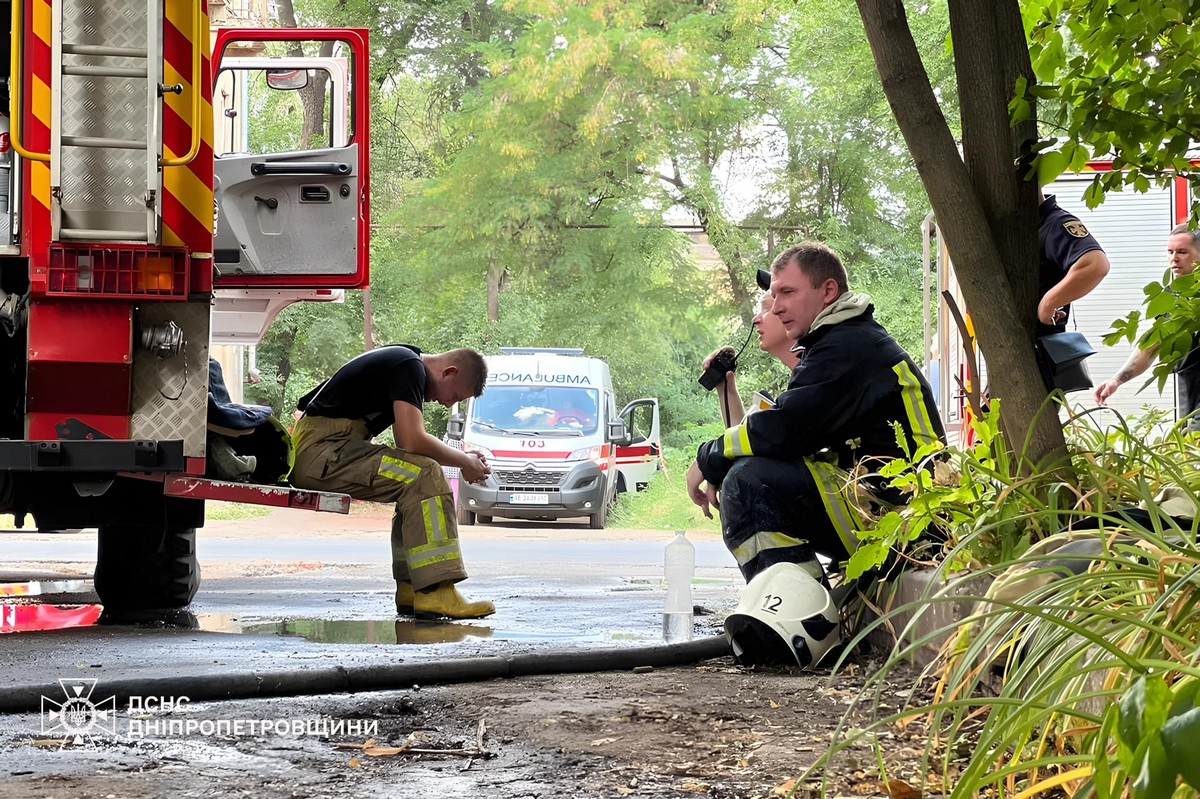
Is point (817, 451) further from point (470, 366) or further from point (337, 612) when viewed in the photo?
point (337, 612)

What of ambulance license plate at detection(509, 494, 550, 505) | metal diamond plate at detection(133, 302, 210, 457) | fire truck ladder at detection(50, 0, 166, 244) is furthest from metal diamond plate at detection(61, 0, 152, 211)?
ambulance license plate at detection(509, 494, 550, 505)

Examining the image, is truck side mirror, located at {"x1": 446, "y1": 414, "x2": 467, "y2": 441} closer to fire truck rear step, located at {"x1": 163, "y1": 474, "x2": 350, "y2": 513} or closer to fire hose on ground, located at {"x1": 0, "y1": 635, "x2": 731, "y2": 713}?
fire truck rear step, located at {"x1": 163, "y1": 474, "x2": 350, "y2": 513}

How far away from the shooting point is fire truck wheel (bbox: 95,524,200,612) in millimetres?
6371

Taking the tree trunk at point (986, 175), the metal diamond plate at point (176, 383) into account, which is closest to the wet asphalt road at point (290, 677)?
the metal diamond plate at point (176, 383)

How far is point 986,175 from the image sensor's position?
3.49 metres

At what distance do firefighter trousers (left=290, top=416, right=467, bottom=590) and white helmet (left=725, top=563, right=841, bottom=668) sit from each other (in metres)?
2.13

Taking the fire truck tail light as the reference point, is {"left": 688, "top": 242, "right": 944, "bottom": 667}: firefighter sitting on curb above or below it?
below

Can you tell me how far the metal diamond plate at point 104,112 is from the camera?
522 cm

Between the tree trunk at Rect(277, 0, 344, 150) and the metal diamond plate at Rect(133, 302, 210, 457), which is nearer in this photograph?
the metal diamond plate at Rect(133, 302, 210, 457)

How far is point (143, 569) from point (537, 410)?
12.9 metres

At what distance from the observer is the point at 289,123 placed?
32.7 meters

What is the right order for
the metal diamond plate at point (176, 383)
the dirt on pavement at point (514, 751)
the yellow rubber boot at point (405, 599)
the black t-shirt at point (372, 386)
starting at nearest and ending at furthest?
the dirt on pavement at point (514, 751), the metal diamond plate at point (176, 383), the yellow rubber boot at point (405, 599), the black t-shirt at point (372, 386)

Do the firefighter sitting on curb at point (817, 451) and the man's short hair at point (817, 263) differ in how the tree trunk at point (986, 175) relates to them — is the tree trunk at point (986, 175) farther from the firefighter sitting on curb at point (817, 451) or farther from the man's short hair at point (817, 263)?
the man's short hair at point (817, 263)

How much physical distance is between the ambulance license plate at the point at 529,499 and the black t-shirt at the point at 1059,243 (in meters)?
13.6
